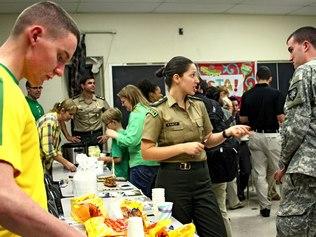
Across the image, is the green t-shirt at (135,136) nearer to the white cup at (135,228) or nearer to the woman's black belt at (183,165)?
the woman's black belt at (183,165)

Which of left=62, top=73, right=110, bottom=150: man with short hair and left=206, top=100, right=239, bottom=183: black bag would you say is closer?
left=206, top=100, right=239, bottom=183: black bag

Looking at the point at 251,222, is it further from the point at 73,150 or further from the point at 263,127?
the point at 73,150

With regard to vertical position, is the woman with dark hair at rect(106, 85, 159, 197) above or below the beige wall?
below

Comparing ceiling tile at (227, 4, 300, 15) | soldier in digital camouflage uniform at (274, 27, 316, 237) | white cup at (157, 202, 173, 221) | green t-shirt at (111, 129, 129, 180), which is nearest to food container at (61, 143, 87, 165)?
green t-shirt at (111, 129, 129, 180)

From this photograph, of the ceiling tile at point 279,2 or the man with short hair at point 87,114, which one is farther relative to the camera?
the ceiling tile at point 279,2

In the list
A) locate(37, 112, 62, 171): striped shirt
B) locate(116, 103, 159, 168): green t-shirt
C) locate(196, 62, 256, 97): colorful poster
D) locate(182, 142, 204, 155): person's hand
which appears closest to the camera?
locate(182, 142, 204, 155): person's hand

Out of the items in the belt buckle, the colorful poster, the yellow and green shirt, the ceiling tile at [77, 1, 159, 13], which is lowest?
the belt buckle

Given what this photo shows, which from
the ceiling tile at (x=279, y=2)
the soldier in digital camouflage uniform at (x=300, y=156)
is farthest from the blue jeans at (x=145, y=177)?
the ceiling tile at (x=279, y=2)

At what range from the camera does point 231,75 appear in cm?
695

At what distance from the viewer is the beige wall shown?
253 inches

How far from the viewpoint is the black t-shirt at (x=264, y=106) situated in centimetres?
453

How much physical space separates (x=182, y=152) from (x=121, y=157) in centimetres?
143

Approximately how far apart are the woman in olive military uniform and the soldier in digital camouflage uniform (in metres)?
0.28

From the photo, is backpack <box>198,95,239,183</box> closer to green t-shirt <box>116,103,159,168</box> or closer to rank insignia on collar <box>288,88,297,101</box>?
green t-shirt <box>116,103,159,168</box>
